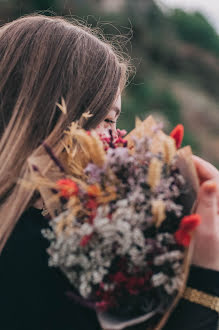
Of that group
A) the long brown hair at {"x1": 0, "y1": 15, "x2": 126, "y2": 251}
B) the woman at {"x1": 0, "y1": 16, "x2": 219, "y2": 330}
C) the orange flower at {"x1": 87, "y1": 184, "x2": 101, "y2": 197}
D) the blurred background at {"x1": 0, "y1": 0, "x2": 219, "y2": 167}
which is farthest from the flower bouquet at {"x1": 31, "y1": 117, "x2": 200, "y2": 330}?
the blurred background at {"x1": 0, "y1": 0, "x2": 219, "y2": 167}

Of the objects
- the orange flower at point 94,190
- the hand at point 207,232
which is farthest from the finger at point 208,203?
the orange flower at point 94,190

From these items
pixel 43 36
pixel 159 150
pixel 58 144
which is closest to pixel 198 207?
pixel 159 150

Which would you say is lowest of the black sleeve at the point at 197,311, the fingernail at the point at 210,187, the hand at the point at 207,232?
the black sleeve at the point at 197,311

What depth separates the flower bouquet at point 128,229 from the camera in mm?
798

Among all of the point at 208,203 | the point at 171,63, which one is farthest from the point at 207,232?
the point at 171,63

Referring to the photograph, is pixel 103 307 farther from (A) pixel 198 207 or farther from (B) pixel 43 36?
(B) pixel 43 36

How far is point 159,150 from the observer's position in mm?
867

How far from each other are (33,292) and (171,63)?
343 inches

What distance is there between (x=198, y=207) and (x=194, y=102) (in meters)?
7.92

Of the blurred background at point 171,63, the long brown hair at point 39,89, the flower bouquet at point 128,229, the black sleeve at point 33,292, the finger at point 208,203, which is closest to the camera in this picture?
the flower bouquet at point 128,229

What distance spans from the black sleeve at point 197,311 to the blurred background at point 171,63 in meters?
5.12

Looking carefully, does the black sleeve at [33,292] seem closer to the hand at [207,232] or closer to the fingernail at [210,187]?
the hand at [207,232]

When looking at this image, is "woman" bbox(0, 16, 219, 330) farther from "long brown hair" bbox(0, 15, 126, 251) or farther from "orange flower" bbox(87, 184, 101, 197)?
"orange flower" bbox(87, 184, 101, 197)

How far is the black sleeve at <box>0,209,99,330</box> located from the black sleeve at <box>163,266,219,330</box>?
0.22 m
